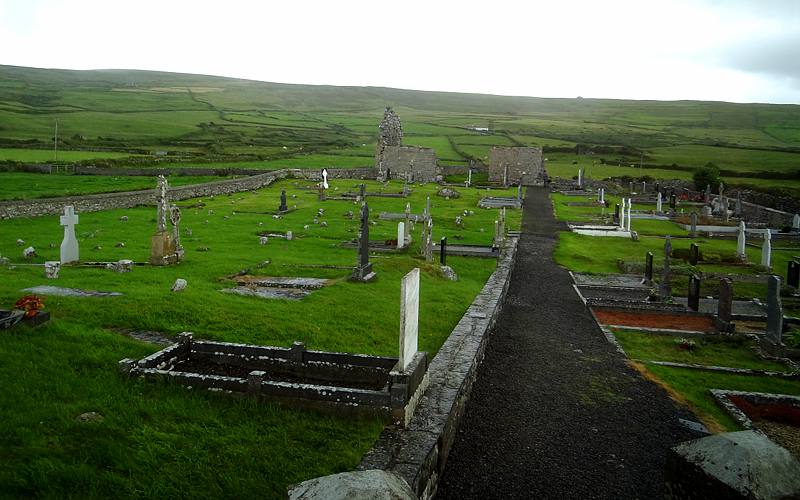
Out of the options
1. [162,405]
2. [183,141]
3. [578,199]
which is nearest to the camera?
[162,405]

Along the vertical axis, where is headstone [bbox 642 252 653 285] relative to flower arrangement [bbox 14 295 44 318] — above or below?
below

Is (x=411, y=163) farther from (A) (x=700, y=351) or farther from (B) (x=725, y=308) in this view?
(A) (x=700, y=351)

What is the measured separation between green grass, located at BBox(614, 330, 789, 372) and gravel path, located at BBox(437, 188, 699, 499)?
76 centimetres

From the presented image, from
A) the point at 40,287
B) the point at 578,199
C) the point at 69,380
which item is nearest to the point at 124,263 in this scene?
the point at 40,287

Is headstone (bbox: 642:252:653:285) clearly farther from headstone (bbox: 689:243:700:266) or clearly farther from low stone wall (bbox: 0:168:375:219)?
low stone wall (bbox: 0:168:375:219)

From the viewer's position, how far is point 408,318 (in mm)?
7840

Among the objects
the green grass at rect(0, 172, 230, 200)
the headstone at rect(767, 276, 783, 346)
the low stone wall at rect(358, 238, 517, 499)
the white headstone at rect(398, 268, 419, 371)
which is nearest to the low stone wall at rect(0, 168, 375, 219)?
the green grass at rect(0, 172, 230, 200)

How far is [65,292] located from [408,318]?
917 cm

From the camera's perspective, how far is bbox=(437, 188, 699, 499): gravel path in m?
7.13

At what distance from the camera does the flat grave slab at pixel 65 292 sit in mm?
12784

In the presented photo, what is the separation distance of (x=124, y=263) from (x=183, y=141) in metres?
75.8

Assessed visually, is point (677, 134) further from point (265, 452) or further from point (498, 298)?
point (265, 452)

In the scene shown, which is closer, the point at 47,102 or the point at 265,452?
the point at 265,452

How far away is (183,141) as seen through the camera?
86.3 metres
